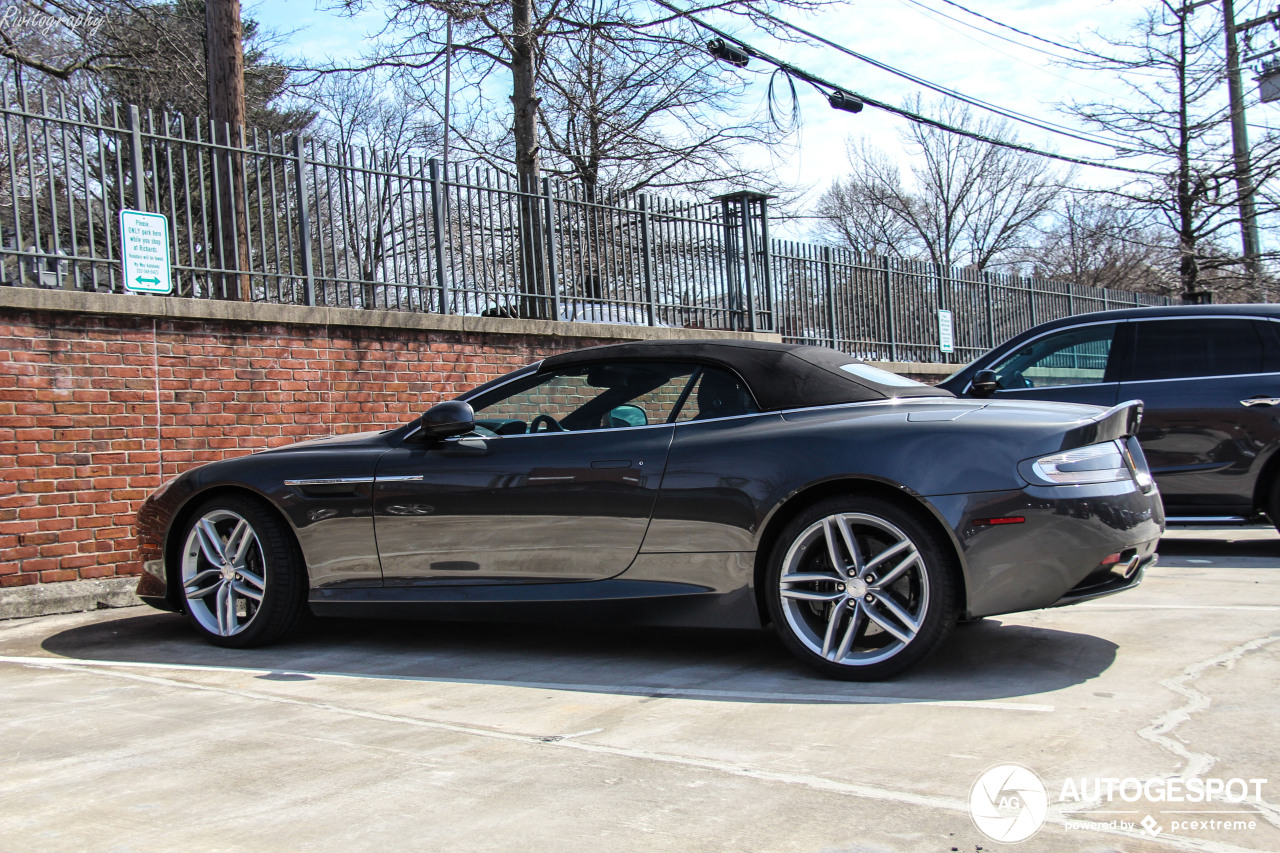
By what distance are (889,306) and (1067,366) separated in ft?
27.7

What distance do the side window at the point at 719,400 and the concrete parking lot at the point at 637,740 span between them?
102cm

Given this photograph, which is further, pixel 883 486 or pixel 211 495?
pixel 211 495

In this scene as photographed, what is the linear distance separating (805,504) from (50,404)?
4.94 meters

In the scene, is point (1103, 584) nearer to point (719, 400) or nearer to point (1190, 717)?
point (1190, 717)

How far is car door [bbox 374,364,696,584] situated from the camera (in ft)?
14.9

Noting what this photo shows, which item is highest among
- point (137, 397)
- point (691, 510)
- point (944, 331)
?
point (944, 331)

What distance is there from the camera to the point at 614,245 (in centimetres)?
1134

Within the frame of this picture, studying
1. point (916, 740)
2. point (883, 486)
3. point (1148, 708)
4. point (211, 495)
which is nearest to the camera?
point (916, 740)

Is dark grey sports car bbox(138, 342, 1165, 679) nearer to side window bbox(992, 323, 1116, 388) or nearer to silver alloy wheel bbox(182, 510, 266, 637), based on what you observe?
silver alloy wheel bbox(182, 510, 266, 637)

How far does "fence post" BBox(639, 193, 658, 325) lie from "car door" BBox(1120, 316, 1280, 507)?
5.26m

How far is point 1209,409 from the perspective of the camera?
7219mm

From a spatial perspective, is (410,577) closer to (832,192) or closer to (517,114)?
(517,114)

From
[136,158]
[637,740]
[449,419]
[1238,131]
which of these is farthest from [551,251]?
[1238,131]

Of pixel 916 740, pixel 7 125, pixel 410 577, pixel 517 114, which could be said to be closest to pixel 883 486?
pixel 916 740
